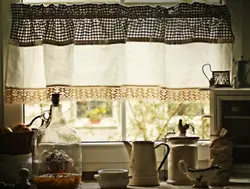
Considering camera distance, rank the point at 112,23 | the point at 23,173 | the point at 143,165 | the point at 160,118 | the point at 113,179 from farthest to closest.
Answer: the point at 160,118, the point at 112,23, the point at 143,165, the point at 113,179, the point at 23,173

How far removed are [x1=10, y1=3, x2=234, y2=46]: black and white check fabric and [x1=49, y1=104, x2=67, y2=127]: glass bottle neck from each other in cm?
34

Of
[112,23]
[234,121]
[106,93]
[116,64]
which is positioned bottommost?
[234,121]

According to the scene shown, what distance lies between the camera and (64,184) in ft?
8.01

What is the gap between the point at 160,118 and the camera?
293 cm

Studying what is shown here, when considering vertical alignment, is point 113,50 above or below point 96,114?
above

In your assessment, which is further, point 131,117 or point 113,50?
point 131,117

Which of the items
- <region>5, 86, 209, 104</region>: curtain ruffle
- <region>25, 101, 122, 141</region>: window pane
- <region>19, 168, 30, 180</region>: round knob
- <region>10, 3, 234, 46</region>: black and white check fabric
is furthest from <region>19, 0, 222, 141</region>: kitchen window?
<region>19, 168, 30, 180</region>: round knob

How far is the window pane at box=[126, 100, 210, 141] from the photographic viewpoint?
2.93 m

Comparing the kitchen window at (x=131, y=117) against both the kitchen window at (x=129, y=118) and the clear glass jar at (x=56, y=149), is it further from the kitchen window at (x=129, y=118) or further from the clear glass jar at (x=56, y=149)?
the clear glass jar at (x=56, y=149)

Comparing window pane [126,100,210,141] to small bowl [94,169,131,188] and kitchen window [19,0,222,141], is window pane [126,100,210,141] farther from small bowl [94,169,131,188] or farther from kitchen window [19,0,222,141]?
small bowl [94,169,131,188]

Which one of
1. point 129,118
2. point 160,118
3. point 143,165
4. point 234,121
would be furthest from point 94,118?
point 234,121

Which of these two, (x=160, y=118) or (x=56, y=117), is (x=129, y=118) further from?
(x=56, y=117)

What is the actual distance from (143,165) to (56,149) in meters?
0.41

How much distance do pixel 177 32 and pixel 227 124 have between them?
50 cm
